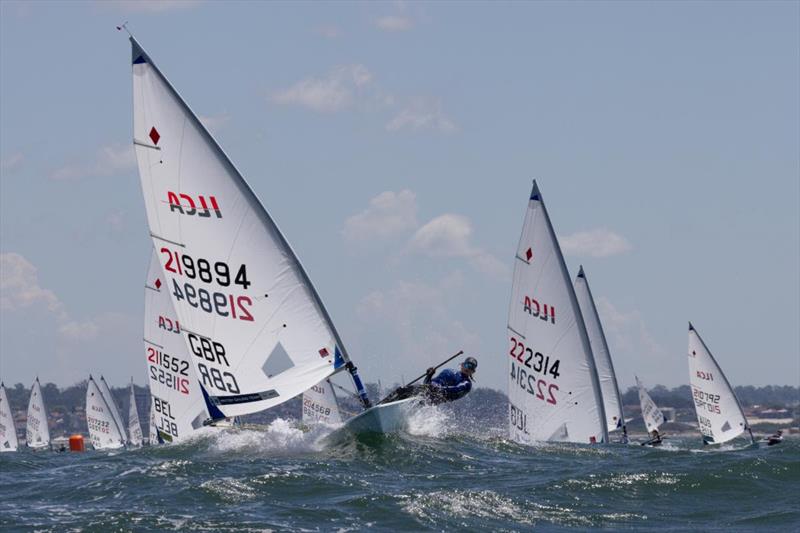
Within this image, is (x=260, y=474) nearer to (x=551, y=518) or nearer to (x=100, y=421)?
(x=551, y=518)

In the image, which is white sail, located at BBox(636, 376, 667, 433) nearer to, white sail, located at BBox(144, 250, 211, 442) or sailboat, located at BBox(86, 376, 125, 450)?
sailboat, located at BBox(86, 376, 125, 450)

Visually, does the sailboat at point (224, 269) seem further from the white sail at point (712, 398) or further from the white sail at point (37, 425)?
the white sail at point (37, 425)

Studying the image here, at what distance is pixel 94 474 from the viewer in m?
22.8

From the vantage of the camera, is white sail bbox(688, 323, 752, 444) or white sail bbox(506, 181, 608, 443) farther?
white sail bbox(688, 323, 752, 444)

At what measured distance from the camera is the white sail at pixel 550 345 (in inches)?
1102

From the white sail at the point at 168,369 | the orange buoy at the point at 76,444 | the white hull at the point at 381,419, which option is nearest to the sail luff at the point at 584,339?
the white hull at the point at 381,419

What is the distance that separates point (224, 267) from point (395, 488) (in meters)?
5.11

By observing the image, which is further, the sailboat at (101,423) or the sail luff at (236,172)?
the sailboat at (101,423)

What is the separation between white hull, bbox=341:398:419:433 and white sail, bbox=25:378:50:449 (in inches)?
2339

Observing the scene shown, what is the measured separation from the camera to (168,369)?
33.2 meters

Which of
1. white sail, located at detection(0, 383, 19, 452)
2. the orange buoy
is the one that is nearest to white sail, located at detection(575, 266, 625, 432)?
the orange buoy

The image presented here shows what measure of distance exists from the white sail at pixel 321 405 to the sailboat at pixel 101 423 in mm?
27946

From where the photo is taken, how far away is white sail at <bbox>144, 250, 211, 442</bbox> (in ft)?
107

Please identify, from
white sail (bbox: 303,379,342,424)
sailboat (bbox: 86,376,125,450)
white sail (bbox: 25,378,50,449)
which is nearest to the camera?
white sail (bbox: 303,379,342,424)
